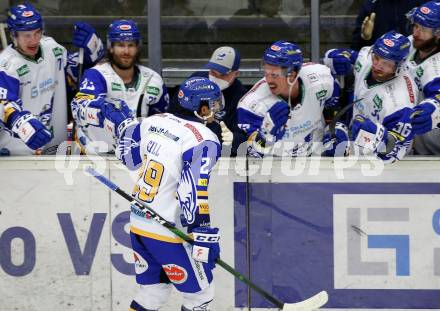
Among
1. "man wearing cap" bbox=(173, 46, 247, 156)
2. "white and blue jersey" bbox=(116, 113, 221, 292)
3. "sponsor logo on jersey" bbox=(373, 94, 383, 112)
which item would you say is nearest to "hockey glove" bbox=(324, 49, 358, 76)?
"sponsor logo on jersey" bbox=(373, 94, 383, 112)

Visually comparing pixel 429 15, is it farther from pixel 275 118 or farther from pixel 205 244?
pixel 205 244

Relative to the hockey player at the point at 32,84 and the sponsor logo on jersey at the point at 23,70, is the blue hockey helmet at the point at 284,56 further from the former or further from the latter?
the sponsor logo on jersey at the point at 23,70

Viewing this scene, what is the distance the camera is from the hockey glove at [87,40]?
21.0 feet

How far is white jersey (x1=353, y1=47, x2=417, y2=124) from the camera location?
5.81 meters

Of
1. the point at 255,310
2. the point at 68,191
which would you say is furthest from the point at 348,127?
the point at 68,191

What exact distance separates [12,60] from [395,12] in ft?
7.12

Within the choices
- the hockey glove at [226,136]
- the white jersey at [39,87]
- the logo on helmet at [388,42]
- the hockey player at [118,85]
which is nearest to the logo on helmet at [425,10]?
the logo on helmet at [388,42]

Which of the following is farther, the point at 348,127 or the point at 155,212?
the point at 348,127

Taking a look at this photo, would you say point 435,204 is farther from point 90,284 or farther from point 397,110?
point 90,284

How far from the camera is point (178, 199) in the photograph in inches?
201

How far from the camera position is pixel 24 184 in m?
5.80

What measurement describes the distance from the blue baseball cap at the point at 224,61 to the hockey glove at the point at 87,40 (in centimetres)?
66

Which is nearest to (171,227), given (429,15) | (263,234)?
(263,234)

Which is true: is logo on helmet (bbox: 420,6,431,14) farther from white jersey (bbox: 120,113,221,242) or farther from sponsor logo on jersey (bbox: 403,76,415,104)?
white jersey (bbox: 120,113,221,242)
